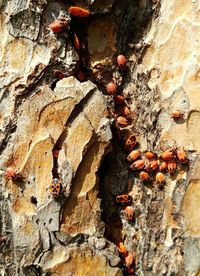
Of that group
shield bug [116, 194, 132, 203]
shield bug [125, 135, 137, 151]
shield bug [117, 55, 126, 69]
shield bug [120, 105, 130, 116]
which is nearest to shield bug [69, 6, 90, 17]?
shield bug [117, 55, 126, 69]

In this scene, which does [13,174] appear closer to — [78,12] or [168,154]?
[168,154]

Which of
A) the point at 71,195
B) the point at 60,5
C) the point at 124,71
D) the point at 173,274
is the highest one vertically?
the point at 60,5

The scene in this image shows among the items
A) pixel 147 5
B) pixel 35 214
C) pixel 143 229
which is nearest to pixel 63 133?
pixel 35 214

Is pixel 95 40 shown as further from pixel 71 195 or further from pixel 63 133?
pixel 71 195

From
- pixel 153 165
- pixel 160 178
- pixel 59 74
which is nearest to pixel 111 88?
pixel 59 74

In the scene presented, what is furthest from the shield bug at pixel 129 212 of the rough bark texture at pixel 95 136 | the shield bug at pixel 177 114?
the shield bug at pixel 177 114

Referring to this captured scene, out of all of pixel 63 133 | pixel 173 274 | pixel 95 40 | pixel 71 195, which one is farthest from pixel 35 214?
pixel 95 40

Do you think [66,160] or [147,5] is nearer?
[66,160]

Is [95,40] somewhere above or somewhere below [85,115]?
above
